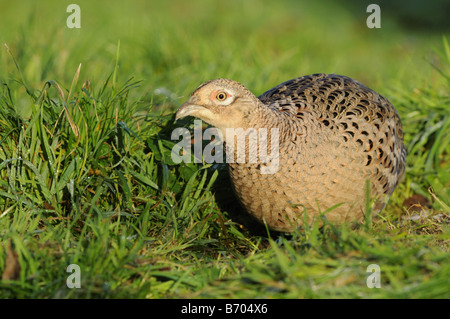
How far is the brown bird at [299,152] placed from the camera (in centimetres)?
357

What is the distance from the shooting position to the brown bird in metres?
3.57

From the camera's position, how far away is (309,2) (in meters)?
11.9

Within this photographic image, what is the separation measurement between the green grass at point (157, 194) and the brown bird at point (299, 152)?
279 mm

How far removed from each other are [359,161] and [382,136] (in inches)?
15.4

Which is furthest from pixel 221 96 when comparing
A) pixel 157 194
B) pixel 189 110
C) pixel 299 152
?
pixel 157 194

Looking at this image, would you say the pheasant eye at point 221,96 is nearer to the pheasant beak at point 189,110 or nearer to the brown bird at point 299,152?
the brown bird at point 299,152

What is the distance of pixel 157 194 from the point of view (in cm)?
418

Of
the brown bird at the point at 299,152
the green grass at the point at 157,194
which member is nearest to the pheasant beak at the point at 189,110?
the brown bird at the point at 299,152

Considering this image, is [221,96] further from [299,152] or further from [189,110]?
[299,152]

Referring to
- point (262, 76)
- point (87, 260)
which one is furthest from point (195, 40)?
point (87, 260)

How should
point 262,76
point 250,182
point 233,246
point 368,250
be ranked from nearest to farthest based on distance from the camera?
point 368,250 → point 250,182 → point 233,246 → point 262,76

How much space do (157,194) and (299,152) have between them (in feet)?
3.83

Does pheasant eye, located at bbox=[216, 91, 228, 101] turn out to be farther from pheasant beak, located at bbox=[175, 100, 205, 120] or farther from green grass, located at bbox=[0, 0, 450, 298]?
green grass, located at bbox=[0, 0, 450, 298]

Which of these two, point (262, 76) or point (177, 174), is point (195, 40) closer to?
point (262, 76)
